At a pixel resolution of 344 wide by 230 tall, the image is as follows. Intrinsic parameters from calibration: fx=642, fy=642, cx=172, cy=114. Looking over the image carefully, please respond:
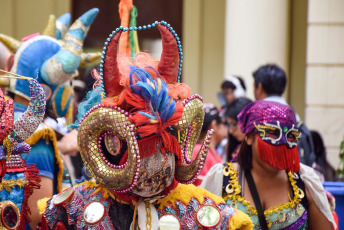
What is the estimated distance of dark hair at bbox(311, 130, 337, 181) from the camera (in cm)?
587

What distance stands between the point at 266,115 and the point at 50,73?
1.42 meters

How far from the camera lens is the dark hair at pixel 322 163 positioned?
587 cm

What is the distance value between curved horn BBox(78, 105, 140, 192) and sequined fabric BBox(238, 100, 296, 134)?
1.26 meters

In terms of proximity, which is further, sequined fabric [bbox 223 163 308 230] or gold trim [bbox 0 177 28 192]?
sequined fabric [bbox 223 163 308 230]

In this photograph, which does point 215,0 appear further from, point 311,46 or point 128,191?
point 128,191

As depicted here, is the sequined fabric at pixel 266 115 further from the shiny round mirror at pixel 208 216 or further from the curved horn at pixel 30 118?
the curved horn at pixel 30 118

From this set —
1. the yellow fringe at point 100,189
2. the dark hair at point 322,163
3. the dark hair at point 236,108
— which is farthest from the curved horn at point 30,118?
the dark hair at point 322,163

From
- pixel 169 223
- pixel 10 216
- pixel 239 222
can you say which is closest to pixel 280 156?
pixel 239 222

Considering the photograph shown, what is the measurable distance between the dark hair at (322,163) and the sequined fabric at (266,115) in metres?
2.19

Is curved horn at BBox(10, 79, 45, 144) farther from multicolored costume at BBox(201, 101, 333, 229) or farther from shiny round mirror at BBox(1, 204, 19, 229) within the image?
multicolored costume at BBox(201, 101, 333, 229)

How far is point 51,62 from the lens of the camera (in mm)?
4137

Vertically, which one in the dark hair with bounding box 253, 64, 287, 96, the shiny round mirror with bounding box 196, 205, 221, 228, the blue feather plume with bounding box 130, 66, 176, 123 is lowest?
the shiny round mirror with bounding box 196, 205, 221, 228

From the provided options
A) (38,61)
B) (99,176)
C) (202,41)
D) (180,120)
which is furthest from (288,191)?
(202,41)

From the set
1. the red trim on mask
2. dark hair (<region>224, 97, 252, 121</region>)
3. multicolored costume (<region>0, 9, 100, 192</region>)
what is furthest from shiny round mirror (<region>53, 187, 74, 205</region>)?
dark hair (<region>224, 97, 252, 121</region>)
